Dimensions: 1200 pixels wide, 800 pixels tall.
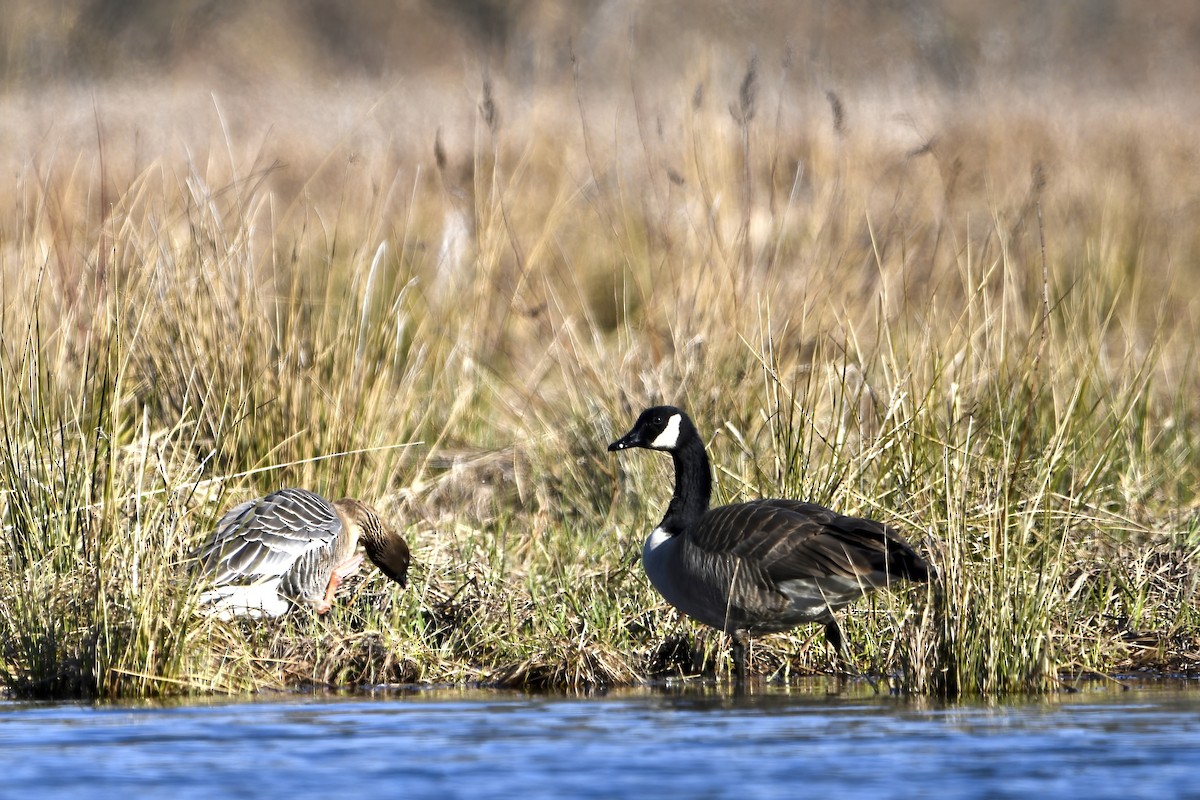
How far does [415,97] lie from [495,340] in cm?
1476

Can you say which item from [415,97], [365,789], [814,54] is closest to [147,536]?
[365,789]

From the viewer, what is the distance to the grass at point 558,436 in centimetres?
708

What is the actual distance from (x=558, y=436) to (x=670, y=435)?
1868mm

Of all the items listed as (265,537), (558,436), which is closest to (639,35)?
(558,436)

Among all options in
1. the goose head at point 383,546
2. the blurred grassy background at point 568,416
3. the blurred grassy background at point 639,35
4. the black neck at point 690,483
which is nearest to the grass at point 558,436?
A: the blurred grassy background at point 568,416

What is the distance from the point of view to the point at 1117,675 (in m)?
7.51

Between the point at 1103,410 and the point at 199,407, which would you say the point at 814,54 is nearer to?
the point at 1103,410

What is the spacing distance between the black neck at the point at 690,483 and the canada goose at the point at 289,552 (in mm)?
1254

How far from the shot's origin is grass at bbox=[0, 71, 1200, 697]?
7082 millimetres

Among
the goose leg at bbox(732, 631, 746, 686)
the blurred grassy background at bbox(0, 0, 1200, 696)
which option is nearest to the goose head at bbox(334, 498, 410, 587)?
the blurred grassy background at bbox(0, 0, 1200, 696)

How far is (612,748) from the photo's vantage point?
19.2 feet

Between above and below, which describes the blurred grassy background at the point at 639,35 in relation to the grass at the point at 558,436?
above

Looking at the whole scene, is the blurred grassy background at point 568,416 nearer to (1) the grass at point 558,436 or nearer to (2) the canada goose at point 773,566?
(1) the grass at point 558,436

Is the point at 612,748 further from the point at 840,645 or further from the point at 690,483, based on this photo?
the point at 690,483
